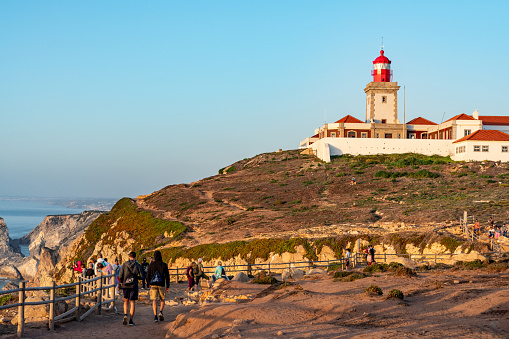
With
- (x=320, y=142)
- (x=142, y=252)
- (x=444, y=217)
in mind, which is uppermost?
(x=320, y=142)

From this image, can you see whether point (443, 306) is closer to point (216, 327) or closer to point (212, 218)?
point (216, 327)

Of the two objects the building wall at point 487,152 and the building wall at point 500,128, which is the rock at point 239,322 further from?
the building wall at point 500,128

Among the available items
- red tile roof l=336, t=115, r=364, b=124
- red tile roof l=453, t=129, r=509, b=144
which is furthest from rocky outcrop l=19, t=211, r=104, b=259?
red tile roof l=453, t=129, r=509, b=144

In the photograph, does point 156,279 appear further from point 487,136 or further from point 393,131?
point 393,131

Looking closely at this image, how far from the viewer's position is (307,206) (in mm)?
55250

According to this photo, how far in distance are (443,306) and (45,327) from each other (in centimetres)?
1068

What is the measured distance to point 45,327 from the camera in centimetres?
1242

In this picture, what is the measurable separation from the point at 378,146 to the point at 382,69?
14972 mm

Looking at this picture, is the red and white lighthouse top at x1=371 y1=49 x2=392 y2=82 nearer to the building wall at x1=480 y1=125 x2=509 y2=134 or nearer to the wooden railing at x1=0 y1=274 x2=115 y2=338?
the building wall at x1=480 y1=125 x2=509 y2=134

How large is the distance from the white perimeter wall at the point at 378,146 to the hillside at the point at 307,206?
5.64 feet

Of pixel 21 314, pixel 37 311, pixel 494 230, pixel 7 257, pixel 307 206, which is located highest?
pixel 307 206

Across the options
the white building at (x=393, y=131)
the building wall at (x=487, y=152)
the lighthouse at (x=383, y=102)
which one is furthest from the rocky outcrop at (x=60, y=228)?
the building wall at (x=487, y=152)

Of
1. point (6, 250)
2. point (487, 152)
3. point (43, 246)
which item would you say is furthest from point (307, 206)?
point (6, 250)

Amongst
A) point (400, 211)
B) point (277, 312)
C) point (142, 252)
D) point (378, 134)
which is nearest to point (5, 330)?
point (277, 312)
